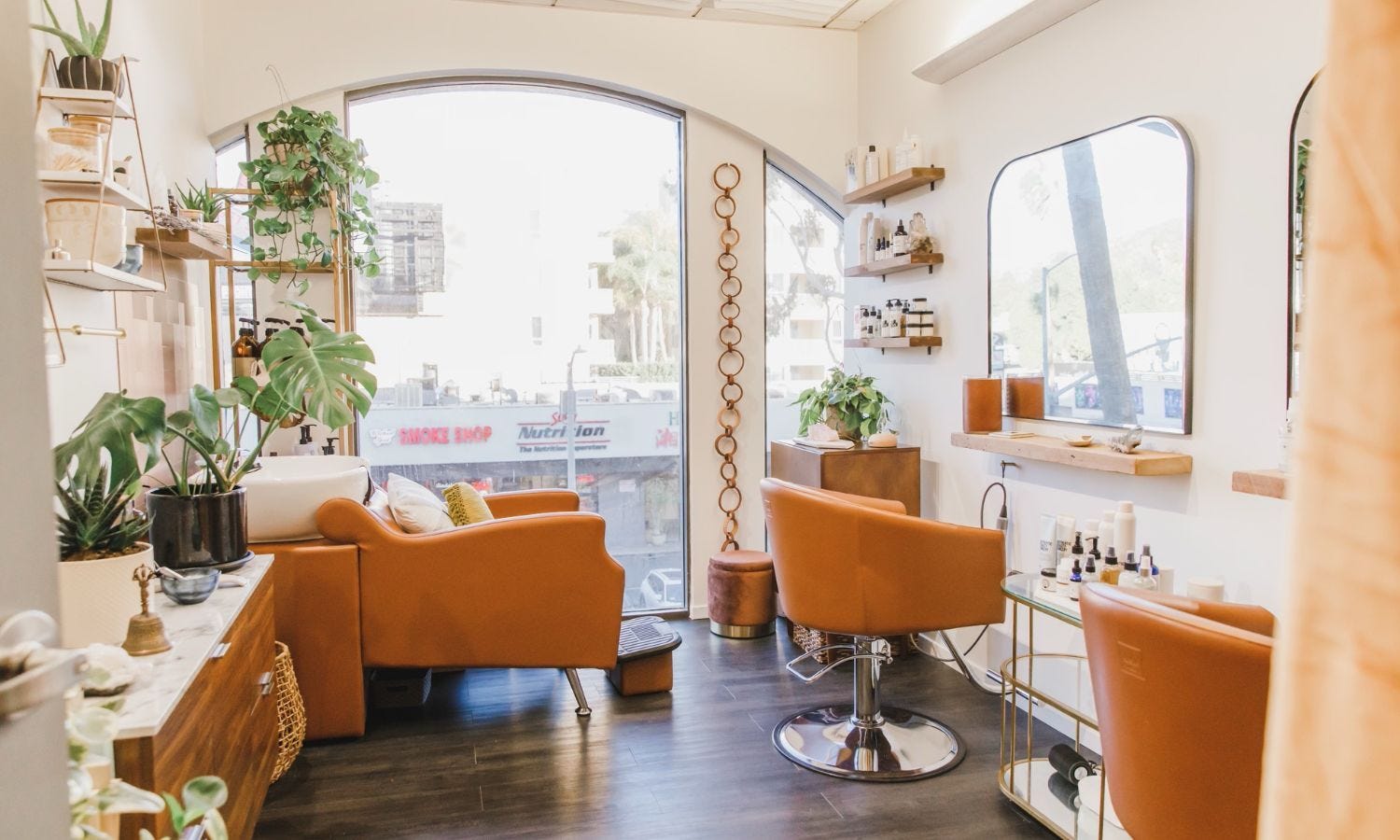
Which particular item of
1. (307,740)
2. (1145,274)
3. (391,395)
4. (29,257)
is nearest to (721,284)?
(391,395)

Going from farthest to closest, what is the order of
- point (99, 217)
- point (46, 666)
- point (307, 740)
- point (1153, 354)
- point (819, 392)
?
point (819, 392) < point (307, 740) < point (1153, 354) < point (99, 217) < point (46, 666)

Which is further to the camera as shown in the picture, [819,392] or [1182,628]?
[819,392]

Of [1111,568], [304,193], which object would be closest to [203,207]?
[304,193]

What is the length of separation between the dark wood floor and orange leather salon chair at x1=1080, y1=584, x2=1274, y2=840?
3.68 ft

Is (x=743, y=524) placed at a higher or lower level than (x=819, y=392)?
lower

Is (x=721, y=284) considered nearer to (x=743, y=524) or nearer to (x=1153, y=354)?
(x=743, y=524)

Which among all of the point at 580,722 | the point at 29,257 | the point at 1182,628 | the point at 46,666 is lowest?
the point at 580,722

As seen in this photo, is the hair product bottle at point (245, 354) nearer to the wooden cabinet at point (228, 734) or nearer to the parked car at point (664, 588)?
the wooden cabinet at point (228, 734)

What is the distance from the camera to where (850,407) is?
4.45 meters

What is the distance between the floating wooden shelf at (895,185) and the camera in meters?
4.11

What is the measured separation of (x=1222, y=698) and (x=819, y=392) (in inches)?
122

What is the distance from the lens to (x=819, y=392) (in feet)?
15.0

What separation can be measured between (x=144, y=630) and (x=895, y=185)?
348cm

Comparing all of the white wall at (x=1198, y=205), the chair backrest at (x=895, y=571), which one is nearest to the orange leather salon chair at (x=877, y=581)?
the chair backrest at (x=895, y=571)
